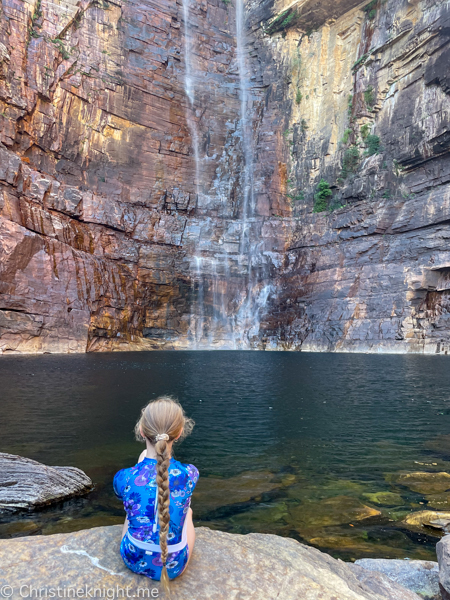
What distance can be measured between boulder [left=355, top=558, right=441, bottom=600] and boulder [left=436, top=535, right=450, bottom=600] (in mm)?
567

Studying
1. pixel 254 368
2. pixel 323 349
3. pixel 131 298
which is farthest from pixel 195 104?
pixel 254 368

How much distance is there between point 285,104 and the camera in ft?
197

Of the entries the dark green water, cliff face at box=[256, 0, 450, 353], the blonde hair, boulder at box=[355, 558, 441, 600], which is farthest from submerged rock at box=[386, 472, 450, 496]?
cliff face at box=[256, 0, 450, 353]

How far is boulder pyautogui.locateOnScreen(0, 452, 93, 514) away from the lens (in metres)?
6.48

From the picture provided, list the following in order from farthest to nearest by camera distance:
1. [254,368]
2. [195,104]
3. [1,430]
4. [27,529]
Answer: [195,104] → [254,368] → [1,430] → [27,529]

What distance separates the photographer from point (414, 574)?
429 centimetres

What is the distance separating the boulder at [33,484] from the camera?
648cm

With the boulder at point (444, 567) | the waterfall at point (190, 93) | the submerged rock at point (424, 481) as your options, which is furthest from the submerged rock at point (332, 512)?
the waterfall at point (190, 93)

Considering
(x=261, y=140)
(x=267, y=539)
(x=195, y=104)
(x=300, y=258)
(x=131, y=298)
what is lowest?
(x=267, y=539)

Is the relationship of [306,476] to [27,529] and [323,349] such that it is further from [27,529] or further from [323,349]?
[323,349]

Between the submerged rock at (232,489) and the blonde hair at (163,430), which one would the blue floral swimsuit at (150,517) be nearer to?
the blonde hair at (163,430)

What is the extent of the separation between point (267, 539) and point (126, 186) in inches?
2096

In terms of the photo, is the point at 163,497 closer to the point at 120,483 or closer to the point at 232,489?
the point at 120,483

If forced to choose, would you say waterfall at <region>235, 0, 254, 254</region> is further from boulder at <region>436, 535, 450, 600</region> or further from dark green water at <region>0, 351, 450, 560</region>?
boulder at <region>436, 535, 450, 600</region>
